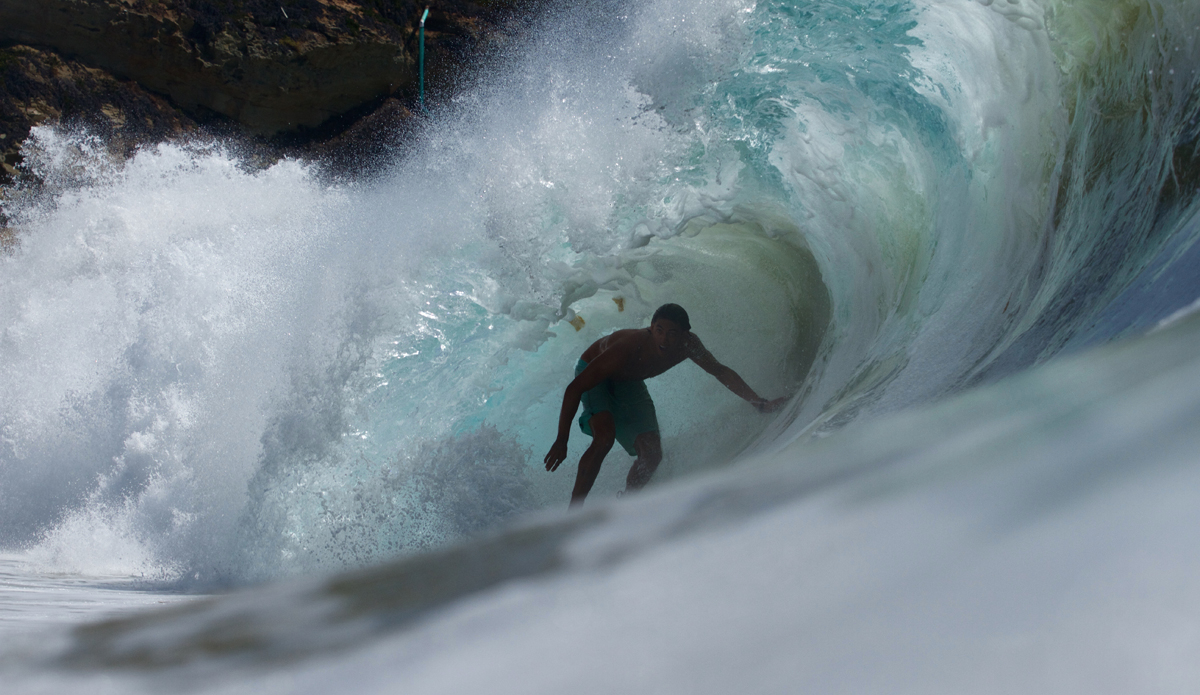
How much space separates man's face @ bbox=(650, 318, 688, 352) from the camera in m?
3.01

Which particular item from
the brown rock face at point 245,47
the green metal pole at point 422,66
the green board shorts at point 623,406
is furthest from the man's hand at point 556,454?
the brown rock face at point 245,47

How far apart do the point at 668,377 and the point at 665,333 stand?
827mm

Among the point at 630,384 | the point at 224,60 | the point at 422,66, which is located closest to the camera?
the point at 630,384

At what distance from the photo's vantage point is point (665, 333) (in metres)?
3.02

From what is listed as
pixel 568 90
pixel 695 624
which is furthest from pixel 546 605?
pixel 568 90

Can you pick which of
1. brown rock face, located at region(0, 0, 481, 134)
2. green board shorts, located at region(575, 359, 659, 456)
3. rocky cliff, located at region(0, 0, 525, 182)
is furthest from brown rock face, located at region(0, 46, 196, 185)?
green board shorts, located at region(575, 359, 659, 456)

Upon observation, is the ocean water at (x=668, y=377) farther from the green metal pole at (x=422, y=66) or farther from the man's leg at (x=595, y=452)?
the green metal pole at (x=422, y=66)

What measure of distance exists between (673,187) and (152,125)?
6.74 metres

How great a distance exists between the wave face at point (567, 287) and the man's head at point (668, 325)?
0.66 metres

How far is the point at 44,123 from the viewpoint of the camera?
6.98 metres

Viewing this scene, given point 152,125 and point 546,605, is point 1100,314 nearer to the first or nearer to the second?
point 546,605

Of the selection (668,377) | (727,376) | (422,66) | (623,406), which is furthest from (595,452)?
(422,66)

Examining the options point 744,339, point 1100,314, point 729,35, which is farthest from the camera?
point 744,339

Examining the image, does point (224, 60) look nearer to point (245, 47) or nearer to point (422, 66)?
point (245, 47)
